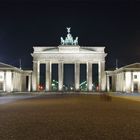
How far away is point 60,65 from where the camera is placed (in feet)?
398

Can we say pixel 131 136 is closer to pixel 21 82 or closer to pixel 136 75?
pixel 136 75

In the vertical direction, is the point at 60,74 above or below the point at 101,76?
above

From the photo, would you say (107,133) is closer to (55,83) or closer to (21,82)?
(21,82)

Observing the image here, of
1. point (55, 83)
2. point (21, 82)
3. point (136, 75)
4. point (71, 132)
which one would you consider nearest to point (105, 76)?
point (136, 75)

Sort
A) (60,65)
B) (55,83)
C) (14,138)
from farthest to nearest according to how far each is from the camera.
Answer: (55,83) → (60,65) → (14,138)

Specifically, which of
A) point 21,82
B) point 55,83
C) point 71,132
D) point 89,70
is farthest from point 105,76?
point 71,132

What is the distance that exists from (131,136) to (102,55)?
10497cm

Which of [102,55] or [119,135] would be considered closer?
[119,135]

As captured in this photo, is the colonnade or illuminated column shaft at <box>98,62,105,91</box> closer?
the colonnade

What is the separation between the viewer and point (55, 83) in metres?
173

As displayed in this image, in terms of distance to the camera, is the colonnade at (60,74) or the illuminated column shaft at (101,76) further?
the illuminated column shaft at (101,76)

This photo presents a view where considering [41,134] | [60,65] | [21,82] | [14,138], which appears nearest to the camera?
[14,138]

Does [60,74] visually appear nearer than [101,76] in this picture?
Yes

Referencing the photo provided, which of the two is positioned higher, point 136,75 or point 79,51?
point 79,51
